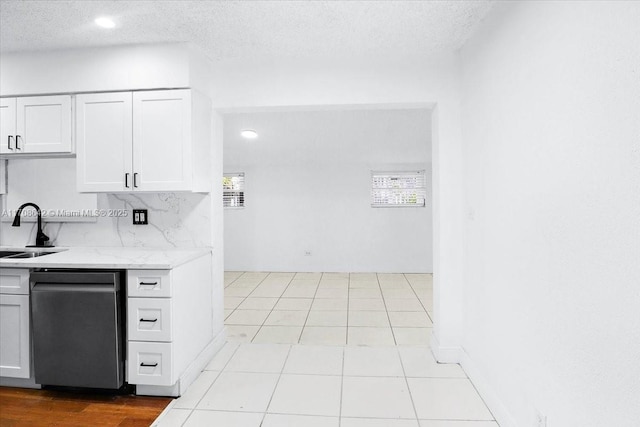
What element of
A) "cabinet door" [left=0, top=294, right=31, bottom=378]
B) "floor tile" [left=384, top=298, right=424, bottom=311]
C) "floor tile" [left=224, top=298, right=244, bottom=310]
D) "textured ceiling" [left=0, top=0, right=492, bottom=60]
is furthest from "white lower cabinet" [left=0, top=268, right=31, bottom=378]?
"floor tile" [left=384, top=298, right=424, bottom=311]

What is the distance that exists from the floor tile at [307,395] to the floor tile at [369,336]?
2.42ft

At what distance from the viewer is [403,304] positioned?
452 centimetres

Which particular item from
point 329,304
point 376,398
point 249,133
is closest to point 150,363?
point 376,398

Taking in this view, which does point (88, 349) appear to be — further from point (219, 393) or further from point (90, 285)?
point (219, 393)

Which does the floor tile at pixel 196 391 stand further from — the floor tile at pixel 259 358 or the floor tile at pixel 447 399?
the floor tile at pixel 447 399

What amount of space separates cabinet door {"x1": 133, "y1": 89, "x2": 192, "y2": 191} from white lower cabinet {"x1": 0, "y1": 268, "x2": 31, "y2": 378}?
0.98m

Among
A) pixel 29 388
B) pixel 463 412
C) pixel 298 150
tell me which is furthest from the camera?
pixel 298 150

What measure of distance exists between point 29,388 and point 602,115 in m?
3.54

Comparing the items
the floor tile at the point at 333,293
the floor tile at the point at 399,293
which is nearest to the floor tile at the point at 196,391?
the floor tile at the point at 333,293

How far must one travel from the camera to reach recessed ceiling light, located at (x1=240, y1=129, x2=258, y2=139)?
4938 millimetres

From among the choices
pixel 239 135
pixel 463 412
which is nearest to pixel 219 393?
pixel 463 412

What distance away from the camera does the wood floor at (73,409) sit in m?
2.13

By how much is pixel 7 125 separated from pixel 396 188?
17.2ft

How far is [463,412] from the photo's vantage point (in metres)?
2.16
